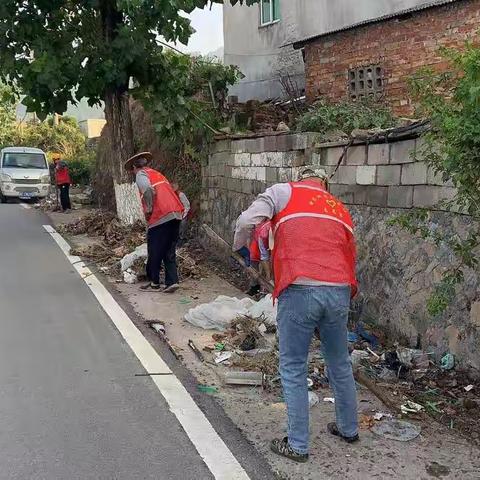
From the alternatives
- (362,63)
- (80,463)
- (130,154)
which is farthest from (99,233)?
(80,463)

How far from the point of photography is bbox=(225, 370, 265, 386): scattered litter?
15.8ft

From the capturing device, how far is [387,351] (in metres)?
5.53

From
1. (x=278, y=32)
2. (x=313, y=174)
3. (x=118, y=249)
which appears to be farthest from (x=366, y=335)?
(x=278, y=32)

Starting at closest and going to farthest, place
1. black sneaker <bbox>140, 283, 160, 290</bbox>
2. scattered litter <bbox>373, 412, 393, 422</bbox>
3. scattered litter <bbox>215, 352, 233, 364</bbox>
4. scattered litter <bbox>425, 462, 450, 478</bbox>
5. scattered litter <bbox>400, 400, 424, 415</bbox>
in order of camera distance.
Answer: scattered litter <bbox>425, 462, 450, 478</bbox> → scattered litter <bbox>373, 412, 393, 422</bbox> → scattered litter <bbox>400, 400, 424, 415</bbox> → scattered litter <bbox>215, 352, 233, 364</bbox> → black sneaker <bbox>140, 283, 160, 290</bbox>

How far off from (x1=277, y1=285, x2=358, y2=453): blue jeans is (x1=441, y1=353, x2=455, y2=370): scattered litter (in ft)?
4.97

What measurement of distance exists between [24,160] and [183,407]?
68.3 ft

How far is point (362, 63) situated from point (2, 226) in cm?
896

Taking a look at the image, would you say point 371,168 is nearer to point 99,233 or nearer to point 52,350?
point 52,350

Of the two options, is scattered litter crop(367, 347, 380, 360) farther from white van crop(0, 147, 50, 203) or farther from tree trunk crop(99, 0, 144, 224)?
white van crop(0, 147, 50, 203)

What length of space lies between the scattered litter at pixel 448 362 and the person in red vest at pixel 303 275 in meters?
1.63

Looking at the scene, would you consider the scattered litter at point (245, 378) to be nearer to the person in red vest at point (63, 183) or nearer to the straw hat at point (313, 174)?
the straw hat at point (313, 174)

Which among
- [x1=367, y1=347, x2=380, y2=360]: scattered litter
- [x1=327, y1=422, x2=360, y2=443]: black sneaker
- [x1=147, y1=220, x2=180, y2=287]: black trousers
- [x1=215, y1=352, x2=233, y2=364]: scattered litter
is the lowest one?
[x1=367, y1=347, x2=380, y2=360]: scattered litter

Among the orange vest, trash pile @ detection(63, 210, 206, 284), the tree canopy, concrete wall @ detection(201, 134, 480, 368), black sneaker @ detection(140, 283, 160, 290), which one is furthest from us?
the tree canopy

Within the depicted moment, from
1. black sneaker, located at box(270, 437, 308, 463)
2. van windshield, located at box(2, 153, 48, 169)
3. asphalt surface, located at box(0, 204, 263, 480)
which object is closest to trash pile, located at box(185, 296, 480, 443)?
black sneaker, located at box(270, 437, 308, 463)
